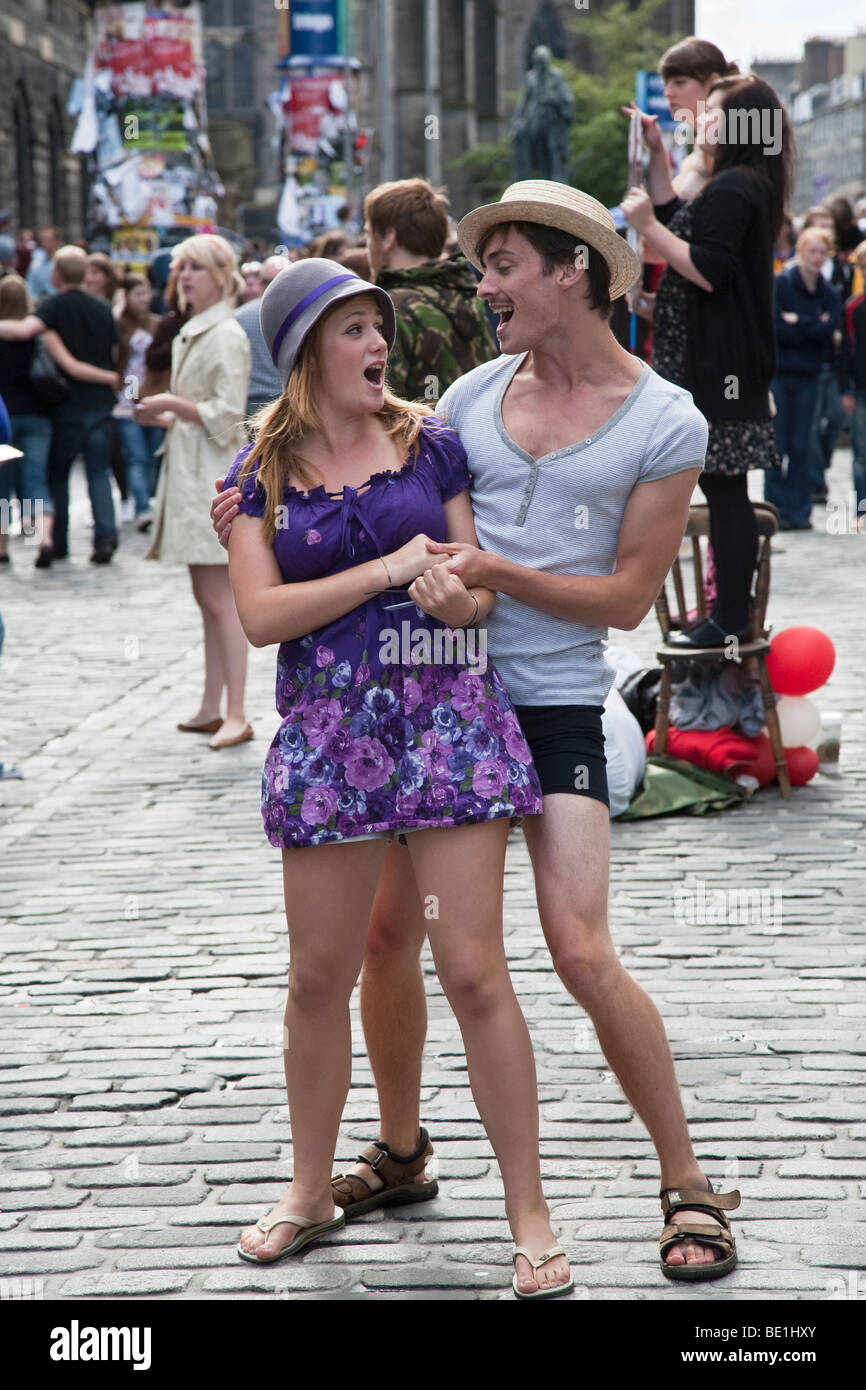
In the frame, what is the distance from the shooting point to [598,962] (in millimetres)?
3447

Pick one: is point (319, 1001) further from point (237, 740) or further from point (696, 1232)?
point (237, 740)

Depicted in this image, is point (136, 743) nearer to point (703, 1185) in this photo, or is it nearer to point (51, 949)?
point (51, 949)

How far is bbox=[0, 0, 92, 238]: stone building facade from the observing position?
43.9m

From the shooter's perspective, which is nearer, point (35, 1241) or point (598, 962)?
point (598, 962)

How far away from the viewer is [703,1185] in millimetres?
3682

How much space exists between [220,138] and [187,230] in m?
54.3

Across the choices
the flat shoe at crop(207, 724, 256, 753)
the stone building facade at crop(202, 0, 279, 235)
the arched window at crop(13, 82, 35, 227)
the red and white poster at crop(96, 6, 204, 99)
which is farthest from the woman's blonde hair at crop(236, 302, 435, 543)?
the stone building facade at crop(202, 0, 279, 235)

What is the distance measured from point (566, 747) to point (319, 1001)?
27.1 inches

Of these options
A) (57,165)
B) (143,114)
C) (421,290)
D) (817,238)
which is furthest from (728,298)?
(57,165)

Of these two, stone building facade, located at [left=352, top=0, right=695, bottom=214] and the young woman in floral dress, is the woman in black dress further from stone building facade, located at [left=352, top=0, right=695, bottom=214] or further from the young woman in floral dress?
stone building facade, located at [left=352, top=0, right=695, bottom=214]

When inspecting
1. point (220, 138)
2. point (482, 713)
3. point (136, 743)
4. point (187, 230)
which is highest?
point (220, 138)

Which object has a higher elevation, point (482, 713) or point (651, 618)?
point (482, 713)
